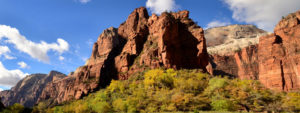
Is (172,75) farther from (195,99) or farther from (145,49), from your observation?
(145,49)

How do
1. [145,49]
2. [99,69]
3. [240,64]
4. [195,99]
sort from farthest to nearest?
1. [240,64]
2. [99,69]
3. [145,49]
4. [195,99]

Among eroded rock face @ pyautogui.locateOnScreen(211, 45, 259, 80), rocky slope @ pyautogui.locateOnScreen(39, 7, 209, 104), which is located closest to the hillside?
rocky slope @ pyautogui.locateOnScreen(39, 7, 209, 104)

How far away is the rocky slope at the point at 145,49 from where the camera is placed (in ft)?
205

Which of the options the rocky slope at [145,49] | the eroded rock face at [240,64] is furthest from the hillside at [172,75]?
the eroded rock face at [240,64]

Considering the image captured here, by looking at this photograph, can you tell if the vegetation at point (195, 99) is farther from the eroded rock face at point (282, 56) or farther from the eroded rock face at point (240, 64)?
the eroded rock face at point (240, 64)

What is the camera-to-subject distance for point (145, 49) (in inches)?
2778

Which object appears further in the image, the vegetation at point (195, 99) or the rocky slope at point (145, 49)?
the rocky slope at point (145, 49)

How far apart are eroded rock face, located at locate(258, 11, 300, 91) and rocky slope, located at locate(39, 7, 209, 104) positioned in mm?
44175

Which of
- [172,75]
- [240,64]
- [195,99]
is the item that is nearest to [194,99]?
[195,99]

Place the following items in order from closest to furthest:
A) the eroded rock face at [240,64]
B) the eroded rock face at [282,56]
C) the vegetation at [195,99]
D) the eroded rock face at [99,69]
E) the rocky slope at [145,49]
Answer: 1. the vegetation at [195,99]
2. the rocky slope at [145,49]
3. the eroded rock face at [99,69]
4. the eroded rock face at [282,56]
5. the eroded rock face at [240,64]

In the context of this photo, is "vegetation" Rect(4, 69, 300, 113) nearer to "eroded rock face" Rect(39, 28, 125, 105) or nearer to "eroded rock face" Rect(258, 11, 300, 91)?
"eroded rock face" Rect(39, 28, 125, 105)

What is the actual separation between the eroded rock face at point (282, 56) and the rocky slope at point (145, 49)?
145 ft

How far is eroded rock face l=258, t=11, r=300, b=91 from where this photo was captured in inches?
3214

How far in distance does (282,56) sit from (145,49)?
66522 mm
